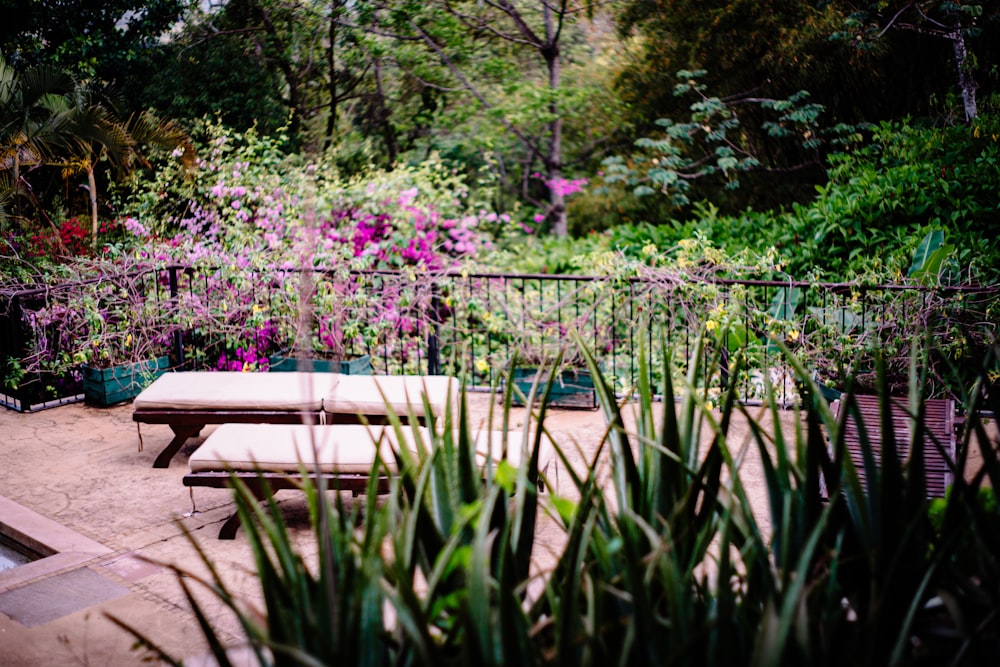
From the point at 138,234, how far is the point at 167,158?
1773 millimetres

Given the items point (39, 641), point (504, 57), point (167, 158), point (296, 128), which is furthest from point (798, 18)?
point (39, 641)

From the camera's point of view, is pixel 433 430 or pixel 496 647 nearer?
pixel 496 647

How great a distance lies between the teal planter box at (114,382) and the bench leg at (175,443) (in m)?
1.57

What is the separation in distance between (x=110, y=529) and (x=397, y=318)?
3.45 meters

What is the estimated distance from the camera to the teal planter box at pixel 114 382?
6293 mm

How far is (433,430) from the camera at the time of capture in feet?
5.86

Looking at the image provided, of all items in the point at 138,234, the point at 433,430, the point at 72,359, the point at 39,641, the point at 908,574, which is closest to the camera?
the point at 908,574

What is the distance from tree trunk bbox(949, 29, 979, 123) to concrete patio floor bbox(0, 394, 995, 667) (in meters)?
5.57

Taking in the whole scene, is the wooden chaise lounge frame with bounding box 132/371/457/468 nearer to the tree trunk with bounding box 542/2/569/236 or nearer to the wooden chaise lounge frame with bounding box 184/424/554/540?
the wooden chaise lounge frame with bounding box 184/424/554/540

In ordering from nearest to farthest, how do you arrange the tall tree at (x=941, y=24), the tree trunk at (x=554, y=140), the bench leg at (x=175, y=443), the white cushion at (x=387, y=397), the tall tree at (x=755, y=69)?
the white cushion at (x=387, y=397)
the bench leg at (x=175, y=443)
the tall tree at (x=941, y=24)
the tall tree at (x=755, y=69)
the tree trunk at (x=554, y=140)

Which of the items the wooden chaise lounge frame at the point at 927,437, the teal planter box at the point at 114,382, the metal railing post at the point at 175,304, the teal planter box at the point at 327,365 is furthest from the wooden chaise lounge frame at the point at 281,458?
the metal railing post at the point at 175,304

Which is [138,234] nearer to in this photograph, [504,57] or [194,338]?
[194,338]

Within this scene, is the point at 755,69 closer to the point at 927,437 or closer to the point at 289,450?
the point at 927,437

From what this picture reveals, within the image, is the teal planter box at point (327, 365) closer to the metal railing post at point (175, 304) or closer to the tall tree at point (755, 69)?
the metal railing post at point (175, 304)
